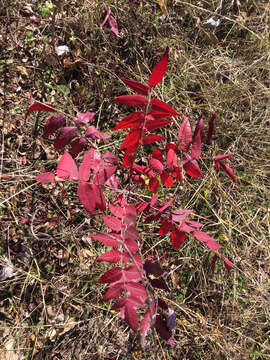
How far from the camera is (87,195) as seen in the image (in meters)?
1.08

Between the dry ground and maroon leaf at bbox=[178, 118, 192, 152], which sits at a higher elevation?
maroon leaf at bbox=[178, 118, 192, 152]

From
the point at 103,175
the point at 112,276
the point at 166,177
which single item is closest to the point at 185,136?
the point at 166,177

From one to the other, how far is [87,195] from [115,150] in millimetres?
1050

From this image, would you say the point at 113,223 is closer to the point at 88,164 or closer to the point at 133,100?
the point at 88,164

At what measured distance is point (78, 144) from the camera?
127cm

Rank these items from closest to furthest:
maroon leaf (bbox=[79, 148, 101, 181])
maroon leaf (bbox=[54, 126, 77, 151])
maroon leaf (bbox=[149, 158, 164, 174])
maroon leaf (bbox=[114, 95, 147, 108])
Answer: maroon leaf (bbox=[114, 95, 147, 108])
maroon leaf (bbox=[79, 148, 101, 181])
maroon leaf (bbox=[54, 126, 77, 151])
maroon leaf (bbox=[149, 158, 164, 174])

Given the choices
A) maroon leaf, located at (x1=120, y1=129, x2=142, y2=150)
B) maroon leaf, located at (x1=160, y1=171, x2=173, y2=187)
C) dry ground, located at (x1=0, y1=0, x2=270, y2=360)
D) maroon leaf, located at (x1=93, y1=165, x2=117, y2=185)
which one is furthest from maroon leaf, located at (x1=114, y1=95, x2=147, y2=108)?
dry ground, located at (x1=0, y1=0, x2=270, y2=360)

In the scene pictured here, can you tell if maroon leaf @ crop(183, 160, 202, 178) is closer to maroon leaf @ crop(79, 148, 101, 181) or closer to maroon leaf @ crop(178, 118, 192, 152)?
maroon leaf @ crop(178, 118, 192, 152)

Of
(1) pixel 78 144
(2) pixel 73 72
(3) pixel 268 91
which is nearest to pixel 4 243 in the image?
(1) pixel 78 144

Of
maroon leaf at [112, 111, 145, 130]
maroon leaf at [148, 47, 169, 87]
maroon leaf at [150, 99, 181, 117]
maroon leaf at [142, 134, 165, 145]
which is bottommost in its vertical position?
maroon leaf at [142, 134, 165, 145]

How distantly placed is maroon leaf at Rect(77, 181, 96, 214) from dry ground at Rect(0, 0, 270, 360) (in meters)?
0.64

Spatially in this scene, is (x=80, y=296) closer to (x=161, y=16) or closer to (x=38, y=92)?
(x=38, y=92)

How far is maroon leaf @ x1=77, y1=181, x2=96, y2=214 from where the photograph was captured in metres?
1.07

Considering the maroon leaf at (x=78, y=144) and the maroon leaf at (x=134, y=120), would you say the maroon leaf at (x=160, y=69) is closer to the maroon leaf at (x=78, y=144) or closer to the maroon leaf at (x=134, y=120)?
the maroon leaf at (x=134, y=120)
